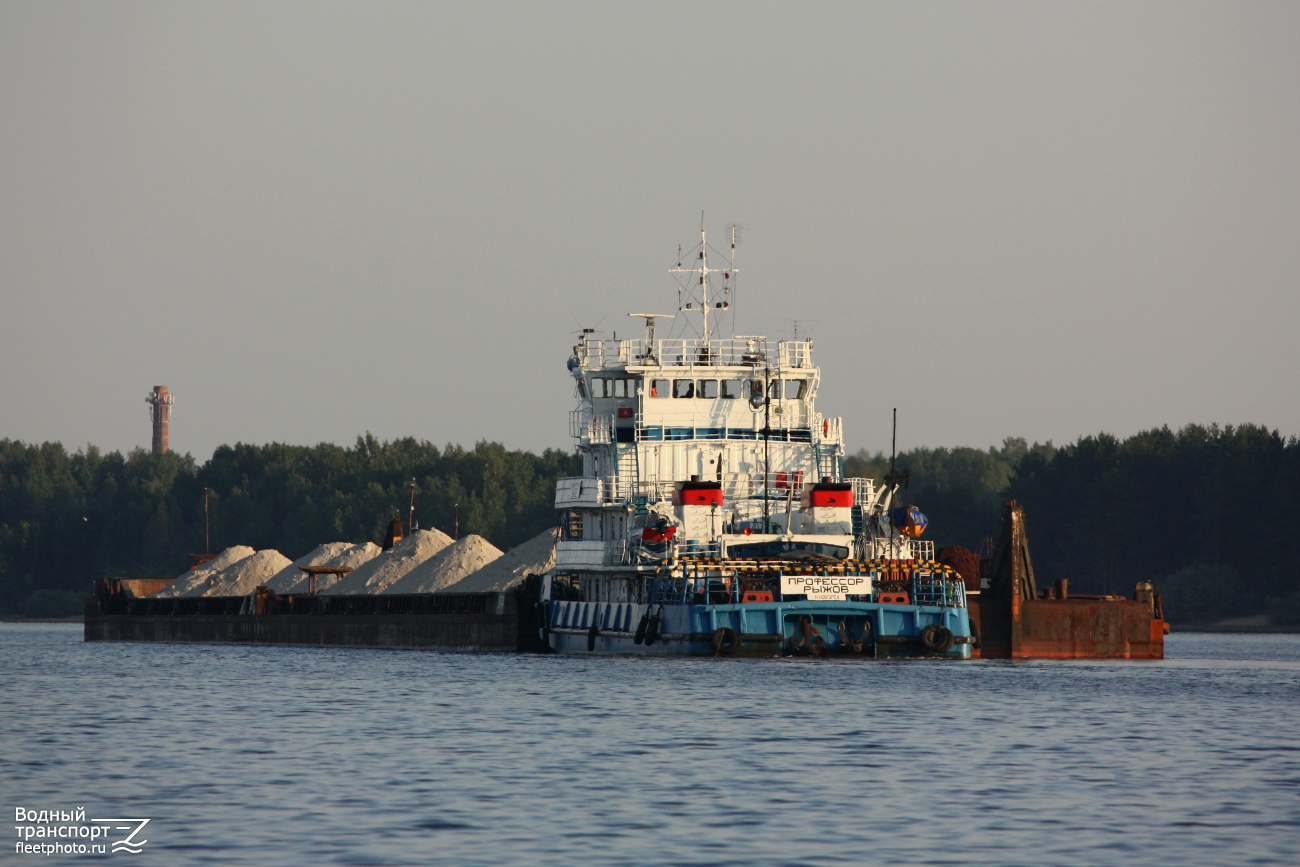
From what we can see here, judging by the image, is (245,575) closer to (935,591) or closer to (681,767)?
(935,591)

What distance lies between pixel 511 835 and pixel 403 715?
1695cm

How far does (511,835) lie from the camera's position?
76.5 feet

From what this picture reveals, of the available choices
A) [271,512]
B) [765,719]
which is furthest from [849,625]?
[271,512]

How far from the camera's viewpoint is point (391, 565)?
9269 centimetres

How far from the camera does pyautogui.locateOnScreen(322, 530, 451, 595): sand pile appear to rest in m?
91.1

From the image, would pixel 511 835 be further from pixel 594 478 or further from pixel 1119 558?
pixel 1119 558

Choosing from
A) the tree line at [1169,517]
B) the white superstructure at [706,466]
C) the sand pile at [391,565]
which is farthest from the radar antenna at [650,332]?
the tree line at [1169,517]

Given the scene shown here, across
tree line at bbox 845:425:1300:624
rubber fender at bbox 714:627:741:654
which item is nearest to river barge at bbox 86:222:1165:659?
rubber fender at bbox 714:627:741:654

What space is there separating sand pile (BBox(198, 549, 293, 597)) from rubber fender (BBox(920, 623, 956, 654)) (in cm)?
6019

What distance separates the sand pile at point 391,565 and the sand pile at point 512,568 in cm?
824

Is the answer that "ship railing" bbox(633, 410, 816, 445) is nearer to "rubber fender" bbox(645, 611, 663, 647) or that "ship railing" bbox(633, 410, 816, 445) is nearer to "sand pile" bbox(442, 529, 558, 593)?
"rubber fender" bbox(645, 611, 663, 647)

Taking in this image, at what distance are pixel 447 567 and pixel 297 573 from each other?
67.7ft

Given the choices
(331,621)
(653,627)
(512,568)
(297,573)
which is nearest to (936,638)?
(653,627)

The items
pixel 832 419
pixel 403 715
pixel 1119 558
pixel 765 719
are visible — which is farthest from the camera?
pixel 1119 558
